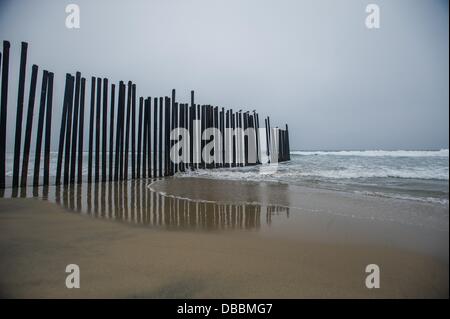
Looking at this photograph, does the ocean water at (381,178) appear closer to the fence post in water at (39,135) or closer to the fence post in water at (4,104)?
the fence post in water at (39,135)

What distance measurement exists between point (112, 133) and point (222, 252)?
772 cm

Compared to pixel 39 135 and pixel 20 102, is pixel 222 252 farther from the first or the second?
pixel 20 102

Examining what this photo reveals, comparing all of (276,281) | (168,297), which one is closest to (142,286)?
(168,297)

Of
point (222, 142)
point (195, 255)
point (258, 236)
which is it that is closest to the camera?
point (195, 255)

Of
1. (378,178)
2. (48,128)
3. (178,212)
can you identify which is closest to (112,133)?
(48,128)

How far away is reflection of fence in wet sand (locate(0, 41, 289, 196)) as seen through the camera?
19.9 ft

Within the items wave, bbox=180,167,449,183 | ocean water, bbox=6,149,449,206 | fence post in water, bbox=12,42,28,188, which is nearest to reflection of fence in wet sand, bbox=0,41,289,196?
fence post in water, bbox=12,42,28,188

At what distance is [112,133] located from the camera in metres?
8.50

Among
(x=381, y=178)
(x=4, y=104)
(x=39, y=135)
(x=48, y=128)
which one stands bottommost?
(x=381, y=178)

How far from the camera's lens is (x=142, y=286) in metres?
1.44

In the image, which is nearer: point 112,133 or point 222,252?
point 222,252

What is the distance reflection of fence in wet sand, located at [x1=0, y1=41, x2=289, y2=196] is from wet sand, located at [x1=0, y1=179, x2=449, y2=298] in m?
3.69
